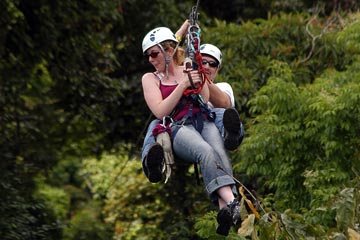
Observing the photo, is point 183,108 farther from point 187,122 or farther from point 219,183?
point 219,183

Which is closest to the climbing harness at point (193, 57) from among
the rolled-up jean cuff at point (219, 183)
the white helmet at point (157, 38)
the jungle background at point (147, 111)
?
the white helmet at point (157, 38)

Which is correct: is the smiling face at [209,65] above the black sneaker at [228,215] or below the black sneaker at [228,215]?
above

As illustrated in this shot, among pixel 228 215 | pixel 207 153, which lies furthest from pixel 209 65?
pixel 228 215

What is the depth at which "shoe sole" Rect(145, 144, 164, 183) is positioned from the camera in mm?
6367

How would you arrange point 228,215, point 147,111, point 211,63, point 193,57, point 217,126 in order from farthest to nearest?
point 147,111 → point 211,63 → point 217,126 → point 193,57 → point 228,215

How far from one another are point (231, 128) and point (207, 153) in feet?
0.81

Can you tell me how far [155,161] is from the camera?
251 inches

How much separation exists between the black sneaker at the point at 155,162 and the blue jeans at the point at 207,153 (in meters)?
0.13

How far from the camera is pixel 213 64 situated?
6.92m

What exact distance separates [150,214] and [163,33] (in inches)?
309

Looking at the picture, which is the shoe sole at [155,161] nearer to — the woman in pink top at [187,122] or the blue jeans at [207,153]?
the woman in pink top at [187,122]

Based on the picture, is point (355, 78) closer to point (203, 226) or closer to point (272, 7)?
point (203, 226)

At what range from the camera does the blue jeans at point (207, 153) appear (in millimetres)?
6207

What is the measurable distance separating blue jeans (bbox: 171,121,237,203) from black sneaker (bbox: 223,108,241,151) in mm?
79
